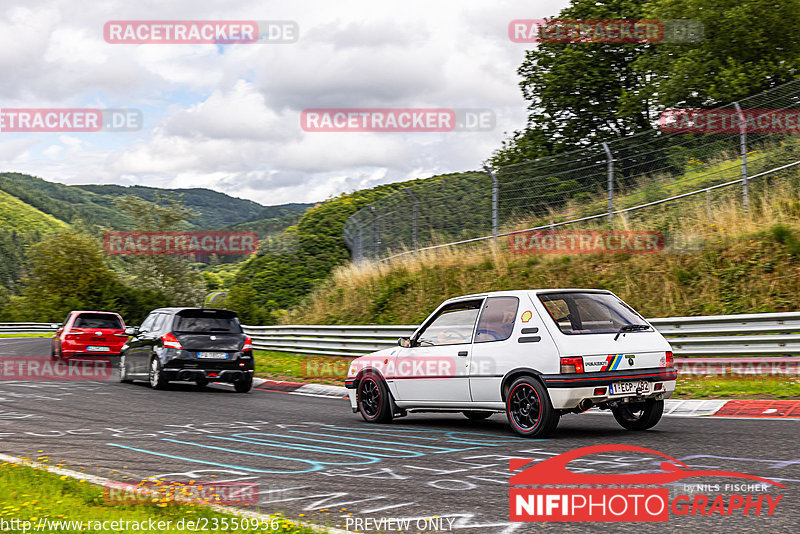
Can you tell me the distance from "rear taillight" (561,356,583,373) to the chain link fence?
32.0 feet

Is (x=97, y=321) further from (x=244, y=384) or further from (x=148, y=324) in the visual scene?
(x=244, y=384)

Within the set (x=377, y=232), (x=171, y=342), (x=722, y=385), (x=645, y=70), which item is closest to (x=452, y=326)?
(x=722, y=385)

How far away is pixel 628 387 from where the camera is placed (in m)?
8.73

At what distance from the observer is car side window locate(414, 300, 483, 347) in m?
9.95

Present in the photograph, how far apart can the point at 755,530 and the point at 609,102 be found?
28893mm

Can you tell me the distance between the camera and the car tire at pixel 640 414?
927 cm

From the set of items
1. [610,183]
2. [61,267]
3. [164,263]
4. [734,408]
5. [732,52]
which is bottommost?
[734,408]

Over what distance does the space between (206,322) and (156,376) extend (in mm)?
1471

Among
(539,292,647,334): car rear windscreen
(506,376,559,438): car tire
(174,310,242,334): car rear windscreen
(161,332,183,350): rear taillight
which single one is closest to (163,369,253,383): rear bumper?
Answer: (161,332,183,350): rear taillight

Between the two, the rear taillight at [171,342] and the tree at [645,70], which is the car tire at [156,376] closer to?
the rear taillight at [171,342]

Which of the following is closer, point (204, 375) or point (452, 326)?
point (452, 326)

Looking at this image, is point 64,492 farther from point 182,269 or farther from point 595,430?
point 182,269

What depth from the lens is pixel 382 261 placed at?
25875 mm

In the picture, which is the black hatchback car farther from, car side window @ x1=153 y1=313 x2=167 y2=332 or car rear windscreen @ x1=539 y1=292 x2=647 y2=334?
car rear windscreen @ x1=539 y1=292 x2=647 y2=334
